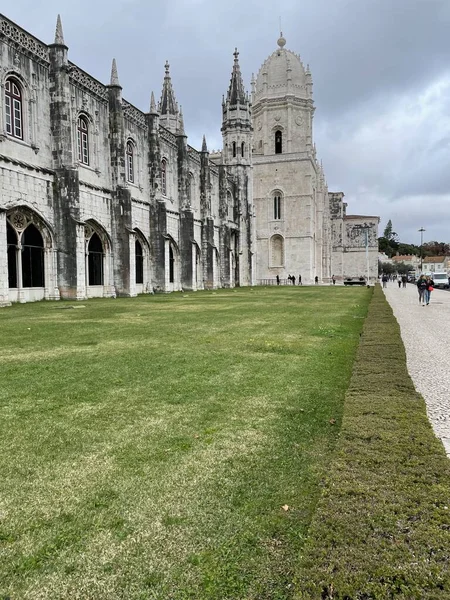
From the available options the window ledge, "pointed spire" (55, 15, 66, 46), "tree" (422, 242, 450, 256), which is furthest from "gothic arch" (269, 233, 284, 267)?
"tree" (422, 242, 450, 256)

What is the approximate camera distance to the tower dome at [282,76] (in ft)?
196

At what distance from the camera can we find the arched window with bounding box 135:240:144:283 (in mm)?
29816

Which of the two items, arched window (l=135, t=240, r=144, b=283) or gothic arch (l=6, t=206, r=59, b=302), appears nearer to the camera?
gothic arch (l=6, t=206, r=59, b=302)

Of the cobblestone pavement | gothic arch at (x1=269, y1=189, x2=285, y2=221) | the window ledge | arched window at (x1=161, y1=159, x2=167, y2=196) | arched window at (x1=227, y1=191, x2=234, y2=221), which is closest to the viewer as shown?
the cobblestone pavement

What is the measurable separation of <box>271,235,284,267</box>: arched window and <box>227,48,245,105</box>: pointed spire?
19.0 metres

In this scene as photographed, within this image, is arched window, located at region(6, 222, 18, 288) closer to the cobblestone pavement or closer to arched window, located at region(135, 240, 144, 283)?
arched window, located at region(135, 240, 144, 283)

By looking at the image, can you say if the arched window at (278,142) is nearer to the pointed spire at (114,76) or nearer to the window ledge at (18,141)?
the pointed spire at (114,76)

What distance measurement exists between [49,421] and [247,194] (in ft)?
158

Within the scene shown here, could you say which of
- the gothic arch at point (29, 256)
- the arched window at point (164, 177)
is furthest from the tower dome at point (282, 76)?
the gothic arch at point (29, 256)

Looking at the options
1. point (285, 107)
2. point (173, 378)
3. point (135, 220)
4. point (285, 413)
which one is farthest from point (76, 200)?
point (285, 107)

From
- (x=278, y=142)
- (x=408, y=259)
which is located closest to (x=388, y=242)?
(x=408, y=259)

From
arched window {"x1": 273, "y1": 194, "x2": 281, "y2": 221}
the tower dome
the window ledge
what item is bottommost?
the window ledge

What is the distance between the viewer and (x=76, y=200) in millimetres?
21688

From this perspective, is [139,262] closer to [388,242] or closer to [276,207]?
[276,207]
